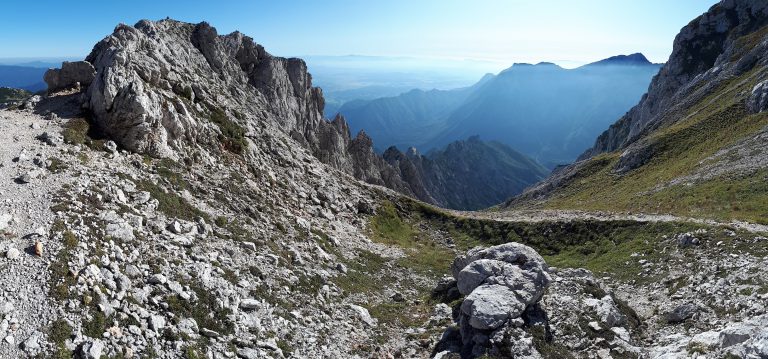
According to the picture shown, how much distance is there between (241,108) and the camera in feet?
199

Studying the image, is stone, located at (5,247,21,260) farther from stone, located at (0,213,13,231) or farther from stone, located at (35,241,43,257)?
stone, located at (0,213,13,231)

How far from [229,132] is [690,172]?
201ft

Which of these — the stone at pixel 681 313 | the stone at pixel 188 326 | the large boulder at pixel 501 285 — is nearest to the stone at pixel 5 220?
the stone at pixel 188 326

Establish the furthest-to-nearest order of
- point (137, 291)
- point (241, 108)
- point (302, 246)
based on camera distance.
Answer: point (241, 108) → point (302, 246) → point (137, 291)

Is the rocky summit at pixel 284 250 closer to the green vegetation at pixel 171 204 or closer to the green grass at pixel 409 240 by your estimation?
the green vegetation at pixel 171 204

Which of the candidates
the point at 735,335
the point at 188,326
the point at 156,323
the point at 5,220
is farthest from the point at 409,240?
the point at 5,220

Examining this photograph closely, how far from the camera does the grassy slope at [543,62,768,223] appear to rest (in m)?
43.9

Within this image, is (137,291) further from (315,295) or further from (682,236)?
(682,236)

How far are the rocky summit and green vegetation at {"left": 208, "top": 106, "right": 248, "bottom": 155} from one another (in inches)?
9.9

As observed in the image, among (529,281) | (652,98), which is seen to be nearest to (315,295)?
(529,281)

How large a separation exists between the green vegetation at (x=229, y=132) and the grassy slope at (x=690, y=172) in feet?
151

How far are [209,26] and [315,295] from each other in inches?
2338

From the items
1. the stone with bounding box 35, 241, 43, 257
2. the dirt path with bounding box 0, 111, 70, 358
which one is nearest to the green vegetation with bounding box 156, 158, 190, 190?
the dirt path with bounding box 0, 111, 70, 358

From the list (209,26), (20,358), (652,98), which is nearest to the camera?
(20,358)
